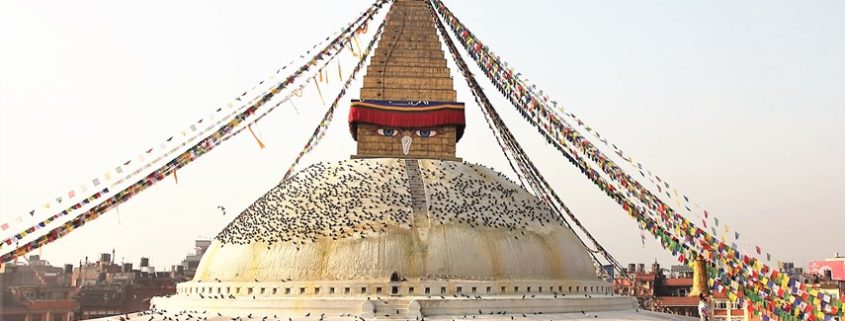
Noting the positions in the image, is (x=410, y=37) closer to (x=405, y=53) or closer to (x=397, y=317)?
(x=405, y=53)

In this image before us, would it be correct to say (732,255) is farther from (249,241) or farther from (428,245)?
(249,241)

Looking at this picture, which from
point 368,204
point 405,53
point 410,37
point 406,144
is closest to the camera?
point 368,204

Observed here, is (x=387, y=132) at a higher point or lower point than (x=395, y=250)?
higher

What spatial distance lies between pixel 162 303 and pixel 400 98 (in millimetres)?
7379

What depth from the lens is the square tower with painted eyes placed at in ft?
67.4

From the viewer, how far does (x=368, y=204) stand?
17.6 metres

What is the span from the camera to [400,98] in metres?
20.9

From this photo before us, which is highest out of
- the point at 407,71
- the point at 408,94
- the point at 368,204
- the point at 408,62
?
the point at 408,62

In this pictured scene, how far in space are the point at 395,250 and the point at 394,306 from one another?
4.15 feet

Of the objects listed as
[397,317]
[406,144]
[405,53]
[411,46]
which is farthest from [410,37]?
[397,317]

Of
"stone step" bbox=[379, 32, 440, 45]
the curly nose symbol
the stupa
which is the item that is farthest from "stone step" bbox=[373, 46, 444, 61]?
the curly nose symbol

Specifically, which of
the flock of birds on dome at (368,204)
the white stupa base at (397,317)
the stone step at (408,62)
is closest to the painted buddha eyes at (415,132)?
the flock of birds on dome at (368,204)

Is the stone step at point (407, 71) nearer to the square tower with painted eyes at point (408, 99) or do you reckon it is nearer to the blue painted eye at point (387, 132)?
the square tower with painted eyes at point (408, 99)

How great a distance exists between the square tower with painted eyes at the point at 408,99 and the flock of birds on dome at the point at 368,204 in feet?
3.58
